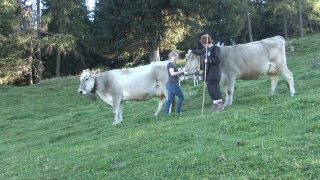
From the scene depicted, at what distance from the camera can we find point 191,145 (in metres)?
11.5

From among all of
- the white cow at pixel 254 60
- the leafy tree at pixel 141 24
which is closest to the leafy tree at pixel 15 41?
the leafy tree at pixel 141 24

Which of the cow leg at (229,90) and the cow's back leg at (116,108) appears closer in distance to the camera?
the cow leg at (229,90)

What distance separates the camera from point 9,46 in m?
46.4

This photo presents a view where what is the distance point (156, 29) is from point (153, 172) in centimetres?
3348

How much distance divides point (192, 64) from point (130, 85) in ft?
8.08

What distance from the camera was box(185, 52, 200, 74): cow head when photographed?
1747 cm

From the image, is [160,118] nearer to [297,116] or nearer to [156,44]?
[297,116]

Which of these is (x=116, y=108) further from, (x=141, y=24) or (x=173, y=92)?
(x=141, y=24)

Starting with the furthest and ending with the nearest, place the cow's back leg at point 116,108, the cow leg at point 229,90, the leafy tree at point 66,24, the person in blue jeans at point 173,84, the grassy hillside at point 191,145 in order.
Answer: the leafy tree at point 66,24 → the cow's back leg at point 116,108 → the person in blue jeans at point 173,84 → the cow leg at point 229,90 → the grassy hillside at point 191,145

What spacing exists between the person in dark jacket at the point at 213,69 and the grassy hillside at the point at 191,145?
58 centimetres

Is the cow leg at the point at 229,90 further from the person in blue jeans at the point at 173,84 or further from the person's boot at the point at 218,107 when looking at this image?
the person in blue jeans at the point at 173,84

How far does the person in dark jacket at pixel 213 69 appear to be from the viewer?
15.5m

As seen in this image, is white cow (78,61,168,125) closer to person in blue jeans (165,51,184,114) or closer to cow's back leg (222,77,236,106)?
person in blue jeans (165,51,184,114)

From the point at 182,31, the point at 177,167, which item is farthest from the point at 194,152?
the point at 182,31
